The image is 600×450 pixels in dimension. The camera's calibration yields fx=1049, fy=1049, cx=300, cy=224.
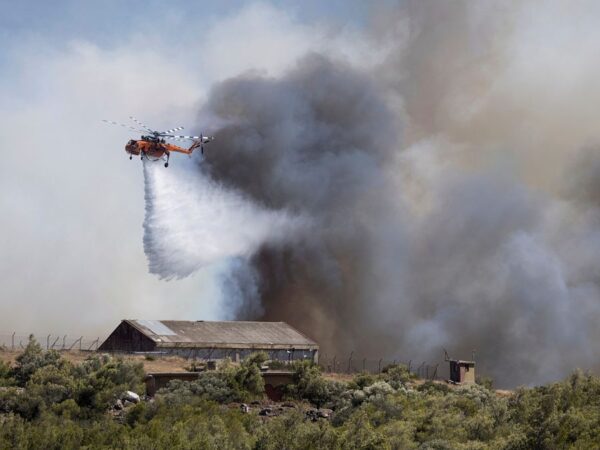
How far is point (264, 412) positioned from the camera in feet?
194

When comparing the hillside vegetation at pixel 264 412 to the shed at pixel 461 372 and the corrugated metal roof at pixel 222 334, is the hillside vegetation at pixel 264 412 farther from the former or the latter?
the corrugated metal roof at pixel 222 334

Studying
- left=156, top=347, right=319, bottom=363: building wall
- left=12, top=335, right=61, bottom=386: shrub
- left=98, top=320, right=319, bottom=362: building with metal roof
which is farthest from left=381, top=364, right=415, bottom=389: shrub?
left=12, top=335, right=61, bottom=386: shrub

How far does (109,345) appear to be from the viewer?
278 ft

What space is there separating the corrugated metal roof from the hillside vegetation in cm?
1366

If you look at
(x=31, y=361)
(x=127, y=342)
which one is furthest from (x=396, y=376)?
(x=31, y=361)

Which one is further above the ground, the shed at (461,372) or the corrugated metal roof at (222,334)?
the corrugated metal roof at (222,334)

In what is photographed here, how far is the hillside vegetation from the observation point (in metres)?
45.1

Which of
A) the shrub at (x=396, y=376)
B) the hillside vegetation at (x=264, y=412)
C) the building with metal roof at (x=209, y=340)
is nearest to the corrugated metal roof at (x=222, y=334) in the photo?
the building with metal roof at (x=209, y=340)

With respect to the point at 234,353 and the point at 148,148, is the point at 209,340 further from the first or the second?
the point at 148,148

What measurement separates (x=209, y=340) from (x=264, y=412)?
25.2 meters

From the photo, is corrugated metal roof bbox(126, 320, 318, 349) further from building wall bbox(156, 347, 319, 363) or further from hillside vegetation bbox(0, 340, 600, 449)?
hillside vegetation bbox(0, 340, 600, 449)

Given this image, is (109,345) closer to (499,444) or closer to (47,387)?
(47,387)

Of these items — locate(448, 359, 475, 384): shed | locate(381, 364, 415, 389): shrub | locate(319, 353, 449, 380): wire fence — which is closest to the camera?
locate(381, 364, 415, 389): shrub

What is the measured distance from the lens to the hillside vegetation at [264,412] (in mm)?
45125
